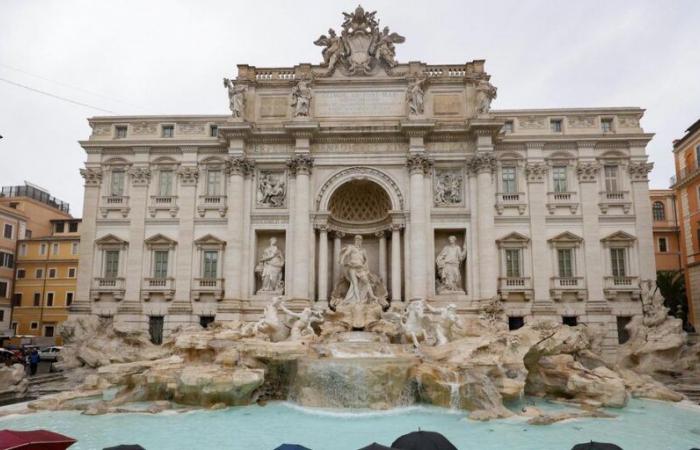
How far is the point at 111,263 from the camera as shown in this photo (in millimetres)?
27469

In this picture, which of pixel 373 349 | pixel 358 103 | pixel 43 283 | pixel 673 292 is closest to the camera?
pixel 373 349

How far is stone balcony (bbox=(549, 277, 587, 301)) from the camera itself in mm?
Answer: 25734

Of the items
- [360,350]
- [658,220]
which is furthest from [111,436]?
[658,220]

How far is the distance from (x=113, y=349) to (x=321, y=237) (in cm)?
1157

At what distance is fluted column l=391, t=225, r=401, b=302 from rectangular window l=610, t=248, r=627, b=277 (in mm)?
11326

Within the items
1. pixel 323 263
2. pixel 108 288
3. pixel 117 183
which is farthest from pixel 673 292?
pixel 117 183

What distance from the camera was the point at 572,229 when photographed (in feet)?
86.9

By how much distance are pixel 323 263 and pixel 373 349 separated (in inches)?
322

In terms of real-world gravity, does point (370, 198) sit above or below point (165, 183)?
below

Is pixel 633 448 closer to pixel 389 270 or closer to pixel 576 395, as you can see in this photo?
pixel 576 395

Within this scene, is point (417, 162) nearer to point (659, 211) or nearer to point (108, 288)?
point (108, 288)

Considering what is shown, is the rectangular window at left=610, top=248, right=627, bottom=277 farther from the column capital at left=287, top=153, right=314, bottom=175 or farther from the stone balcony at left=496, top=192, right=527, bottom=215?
the column capital at left=287, top=153, right=314, bottom=175

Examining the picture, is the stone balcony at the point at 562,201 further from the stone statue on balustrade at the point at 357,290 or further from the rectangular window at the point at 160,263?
the rectangular window at the point at 160,263

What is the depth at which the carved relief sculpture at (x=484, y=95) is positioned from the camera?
1035 inches
